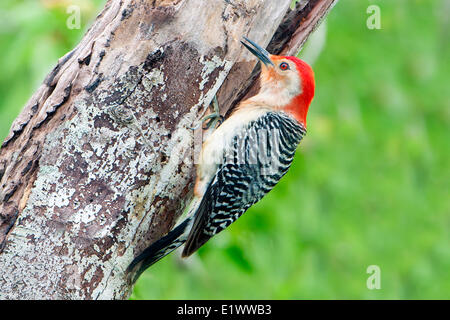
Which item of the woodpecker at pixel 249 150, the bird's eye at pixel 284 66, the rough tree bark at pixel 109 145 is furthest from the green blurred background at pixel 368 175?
the rough tree bark at pixel 109 145

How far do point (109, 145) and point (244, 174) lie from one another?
1.11 m

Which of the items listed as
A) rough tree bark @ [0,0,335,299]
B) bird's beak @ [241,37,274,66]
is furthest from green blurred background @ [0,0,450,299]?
rough tree bark @ [0,0,335,299]

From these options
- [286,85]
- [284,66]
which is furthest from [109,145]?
[286,85]

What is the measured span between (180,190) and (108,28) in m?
1.03

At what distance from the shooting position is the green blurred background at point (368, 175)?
243 inches

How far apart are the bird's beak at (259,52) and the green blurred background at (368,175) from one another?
2.12 meters

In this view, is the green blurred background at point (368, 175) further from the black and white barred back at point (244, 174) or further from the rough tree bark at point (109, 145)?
the rough tree bark at point (109, 145)

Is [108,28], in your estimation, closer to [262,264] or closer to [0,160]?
[0,160]

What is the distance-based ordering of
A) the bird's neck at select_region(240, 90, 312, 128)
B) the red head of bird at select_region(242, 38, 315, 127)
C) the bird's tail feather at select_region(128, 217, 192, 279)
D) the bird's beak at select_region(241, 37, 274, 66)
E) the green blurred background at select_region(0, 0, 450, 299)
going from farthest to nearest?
1. the green blurred background at select_region(0, 0, 450, 299)
2. the bird's neck at select_region(240, 90, 312, 128)
3. the red head of bird at select_region(242, 38, 315, 127)
4. the bird's beak at select_region(241, 37, 274, 66)
5. the bird's tail feather at select_region(128, 217, 192, 279)

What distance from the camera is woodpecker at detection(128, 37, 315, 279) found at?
363 centimetres

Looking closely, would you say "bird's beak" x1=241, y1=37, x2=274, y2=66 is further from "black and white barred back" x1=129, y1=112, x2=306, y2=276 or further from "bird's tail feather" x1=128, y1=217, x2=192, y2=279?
"bird's tail feather" x1=128, y1=217, x2=192, y2=279

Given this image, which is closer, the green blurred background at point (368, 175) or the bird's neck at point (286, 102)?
the bird's neck at point (286, 102)

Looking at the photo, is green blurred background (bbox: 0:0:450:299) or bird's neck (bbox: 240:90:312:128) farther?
green blurred background (bbox: 0:0:450:299)

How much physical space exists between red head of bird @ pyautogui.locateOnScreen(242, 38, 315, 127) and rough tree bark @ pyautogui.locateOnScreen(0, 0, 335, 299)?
0.66 meters
